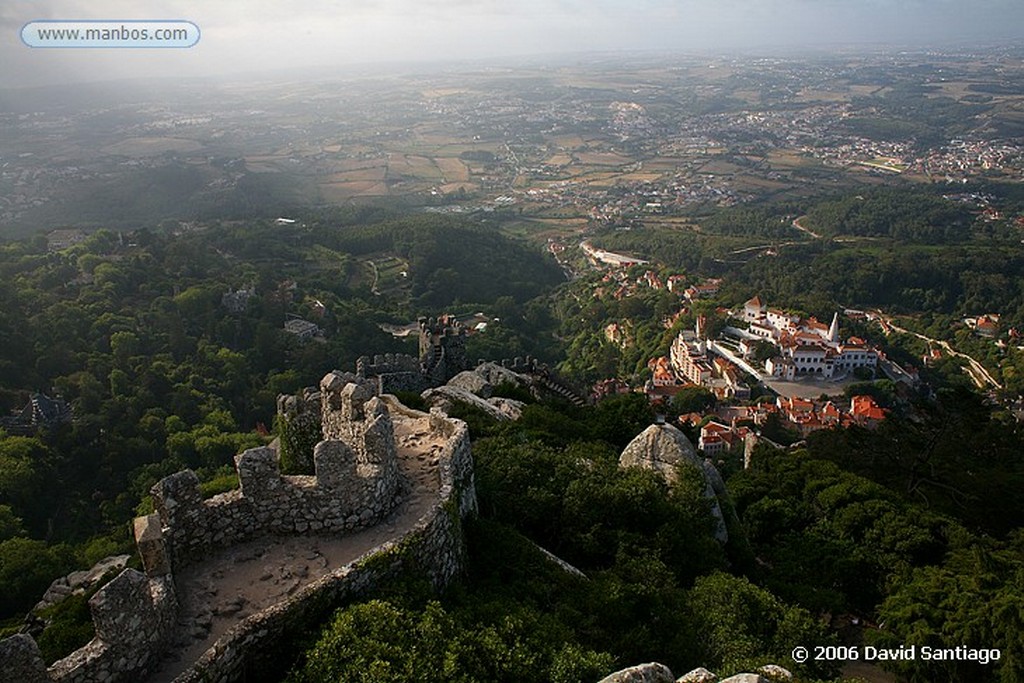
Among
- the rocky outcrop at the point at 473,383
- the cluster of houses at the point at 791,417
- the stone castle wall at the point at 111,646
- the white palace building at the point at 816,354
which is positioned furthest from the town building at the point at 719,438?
the stone castle wall at the point at 111,646

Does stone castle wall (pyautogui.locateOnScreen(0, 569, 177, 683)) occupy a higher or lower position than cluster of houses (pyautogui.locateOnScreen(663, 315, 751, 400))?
higher

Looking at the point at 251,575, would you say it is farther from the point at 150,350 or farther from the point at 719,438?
the point at 150,350

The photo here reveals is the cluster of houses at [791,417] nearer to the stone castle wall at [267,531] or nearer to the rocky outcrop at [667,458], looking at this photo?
the rocky outcrop at [667,458]

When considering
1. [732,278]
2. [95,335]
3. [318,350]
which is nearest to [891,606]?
[318,350]

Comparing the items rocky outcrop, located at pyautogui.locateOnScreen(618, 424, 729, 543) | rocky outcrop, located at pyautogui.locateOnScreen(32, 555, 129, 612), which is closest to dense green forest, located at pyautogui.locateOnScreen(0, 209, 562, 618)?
rocky outcrop, located at pyautogui.locateOnScreen(32, 555, 129, 612)

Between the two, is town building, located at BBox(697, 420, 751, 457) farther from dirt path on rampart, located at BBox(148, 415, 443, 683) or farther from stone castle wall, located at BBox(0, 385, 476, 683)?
dirt path on rampart, located at BBox(148, 415, 443, 683)

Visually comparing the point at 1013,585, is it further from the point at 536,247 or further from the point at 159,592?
the point at 536,247
